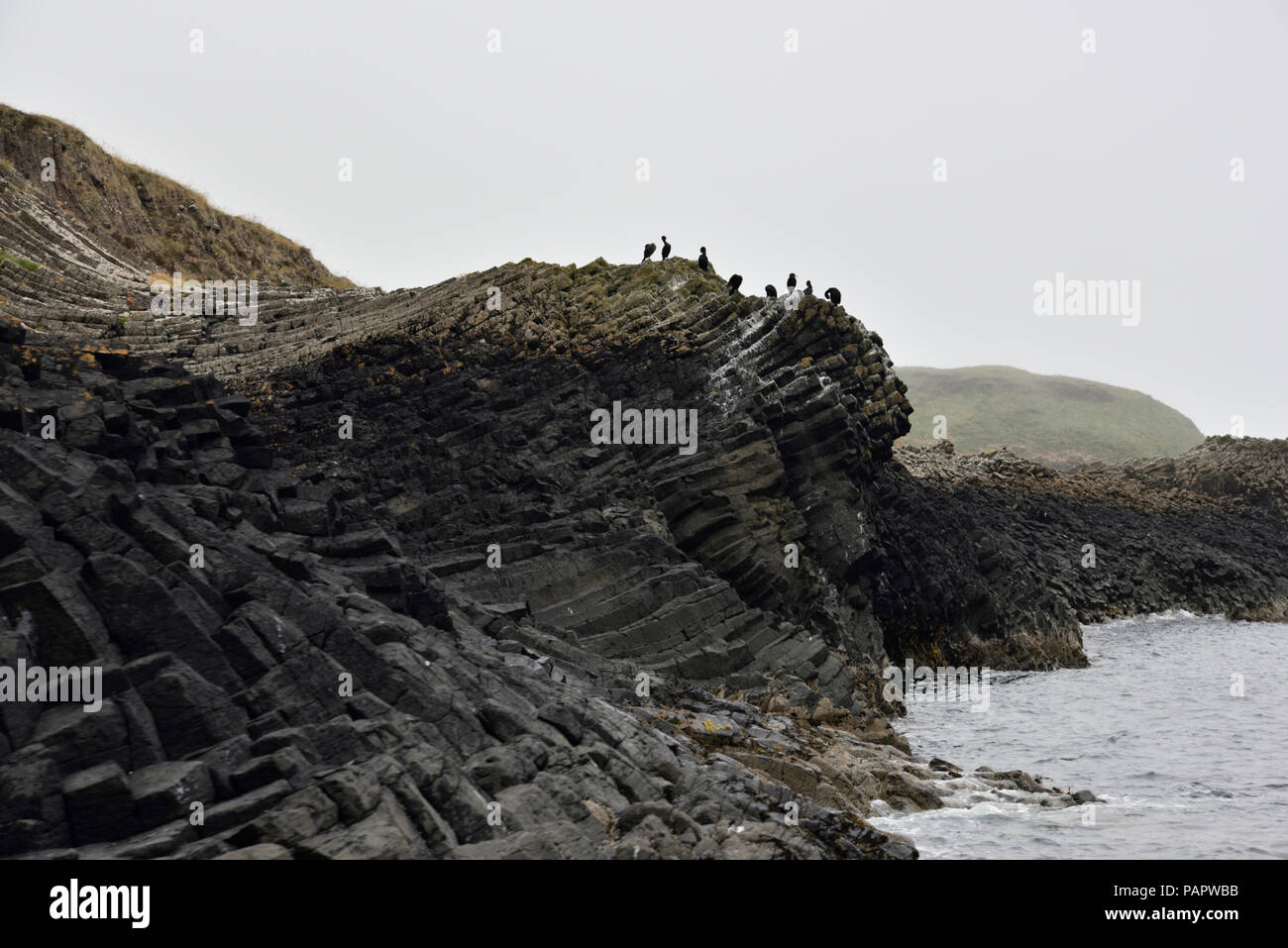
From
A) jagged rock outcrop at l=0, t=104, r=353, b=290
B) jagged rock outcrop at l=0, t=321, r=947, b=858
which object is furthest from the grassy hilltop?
jagged rock outcrop at l=0, t=321, r=947, b=858

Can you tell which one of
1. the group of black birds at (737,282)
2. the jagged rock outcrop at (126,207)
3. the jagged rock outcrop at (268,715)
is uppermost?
the jagged rock outcrop at (126,207)

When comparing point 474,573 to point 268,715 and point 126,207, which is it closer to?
point 268,715

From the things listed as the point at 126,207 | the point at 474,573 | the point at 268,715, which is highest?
the point at 126,207

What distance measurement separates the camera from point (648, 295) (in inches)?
1474

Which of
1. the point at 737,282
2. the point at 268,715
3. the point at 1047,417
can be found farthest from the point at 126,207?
the point at 1047,417

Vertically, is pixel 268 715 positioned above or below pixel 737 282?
below

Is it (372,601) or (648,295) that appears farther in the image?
(648,295)

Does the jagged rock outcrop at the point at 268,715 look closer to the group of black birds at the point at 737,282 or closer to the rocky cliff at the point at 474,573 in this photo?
the rocky cliff at the point at 474,573

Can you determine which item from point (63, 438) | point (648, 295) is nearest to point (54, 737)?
point (63, 438)

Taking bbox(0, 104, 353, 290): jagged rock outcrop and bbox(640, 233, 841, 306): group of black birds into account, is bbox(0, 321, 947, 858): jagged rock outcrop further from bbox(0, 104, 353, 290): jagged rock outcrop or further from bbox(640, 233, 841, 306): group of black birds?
bbox(0, 104, 353, 290): jagged rock outcrop

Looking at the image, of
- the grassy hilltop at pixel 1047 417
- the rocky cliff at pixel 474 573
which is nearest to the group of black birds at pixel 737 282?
the rocky cliff at pixel 474 573
